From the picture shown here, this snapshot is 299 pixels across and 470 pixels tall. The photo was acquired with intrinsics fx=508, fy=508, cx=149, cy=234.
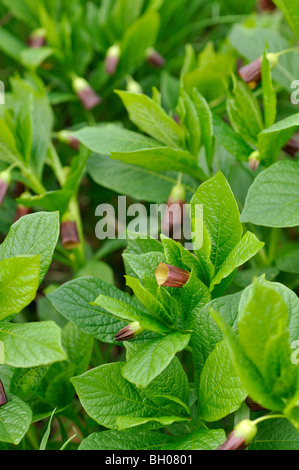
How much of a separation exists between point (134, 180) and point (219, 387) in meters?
0.55

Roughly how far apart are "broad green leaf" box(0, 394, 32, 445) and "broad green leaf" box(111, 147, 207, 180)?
0.45 meters

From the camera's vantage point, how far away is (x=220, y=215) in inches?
30.1

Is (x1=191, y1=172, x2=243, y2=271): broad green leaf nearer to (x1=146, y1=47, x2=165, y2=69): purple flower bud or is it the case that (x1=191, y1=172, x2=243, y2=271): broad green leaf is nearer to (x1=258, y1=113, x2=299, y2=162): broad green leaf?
(x1=258, y1=113, x2=299, y2=162): broad green leaf

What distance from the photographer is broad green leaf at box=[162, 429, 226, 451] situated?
2.21ft

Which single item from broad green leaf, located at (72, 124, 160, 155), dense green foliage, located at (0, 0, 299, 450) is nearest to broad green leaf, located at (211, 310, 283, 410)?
dense green foliage, located at (0, 0, 299, 450)

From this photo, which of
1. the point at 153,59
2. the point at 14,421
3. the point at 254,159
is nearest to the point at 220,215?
the point at 254,159

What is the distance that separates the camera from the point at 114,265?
1.62 meters

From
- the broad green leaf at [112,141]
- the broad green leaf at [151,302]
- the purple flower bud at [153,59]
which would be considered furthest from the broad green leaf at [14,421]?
the purple flower bud at [153,59]

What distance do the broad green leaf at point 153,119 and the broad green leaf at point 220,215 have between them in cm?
26

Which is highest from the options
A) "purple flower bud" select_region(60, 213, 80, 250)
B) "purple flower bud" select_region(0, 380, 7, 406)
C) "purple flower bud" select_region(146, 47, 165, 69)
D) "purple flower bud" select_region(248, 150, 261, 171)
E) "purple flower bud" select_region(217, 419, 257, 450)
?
"purple flower bud" select_region(146, 47, 165, 69)

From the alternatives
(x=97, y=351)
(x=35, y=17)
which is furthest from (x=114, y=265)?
(x=35, y=17)

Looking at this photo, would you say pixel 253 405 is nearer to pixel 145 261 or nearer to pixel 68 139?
pixel 145 261
